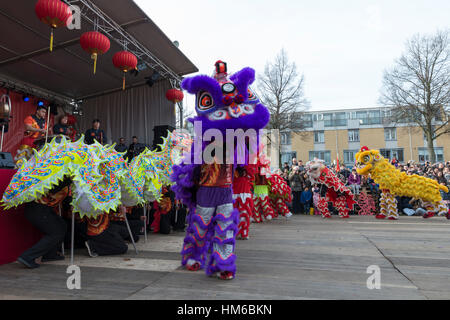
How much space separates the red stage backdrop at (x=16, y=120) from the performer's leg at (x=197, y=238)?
302 inches

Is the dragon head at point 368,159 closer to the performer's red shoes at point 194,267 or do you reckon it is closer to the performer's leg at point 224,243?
the performer's leg at point 224,243

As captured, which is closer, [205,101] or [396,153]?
[205,101]

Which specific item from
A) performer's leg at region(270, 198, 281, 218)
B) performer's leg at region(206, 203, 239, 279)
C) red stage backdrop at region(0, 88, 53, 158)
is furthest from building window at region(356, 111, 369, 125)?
performer's leg at region(206, 203, 239, 279)

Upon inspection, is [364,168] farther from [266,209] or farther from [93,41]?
[93,41]

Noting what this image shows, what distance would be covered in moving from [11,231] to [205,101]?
2.27 m

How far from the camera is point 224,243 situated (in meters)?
2.38

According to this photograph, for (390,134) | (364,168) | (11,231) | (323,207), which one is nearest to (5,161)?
(11,231)

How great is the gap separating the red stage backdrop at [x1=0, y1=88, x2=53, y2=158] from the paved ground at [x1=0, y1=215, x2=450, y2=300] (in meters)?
6.93

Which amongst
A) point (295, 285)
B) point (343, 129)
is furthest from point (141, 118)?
point (343, 129)

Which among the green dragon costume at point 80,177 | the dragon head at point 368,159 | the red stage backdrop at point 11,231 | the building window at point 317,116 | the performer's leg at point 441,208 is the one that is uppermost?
the building window at point 317,116

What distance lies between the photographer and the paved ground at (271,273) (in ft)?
6.59

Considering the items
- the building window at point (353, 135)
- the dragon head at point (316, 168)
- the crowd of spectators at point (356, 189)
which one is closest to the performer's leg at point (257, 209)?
the dragon head at point (316, 168)
